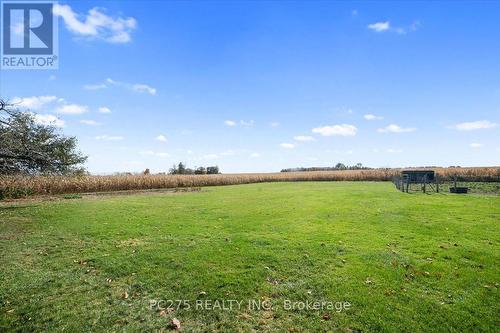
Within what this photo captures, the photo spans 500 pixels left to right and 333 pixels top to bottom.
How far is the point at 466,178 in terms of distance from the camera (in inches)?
1886

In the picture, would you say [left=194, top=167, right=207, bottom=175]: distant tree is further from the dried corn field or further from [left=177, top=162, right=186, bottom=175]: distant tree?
the dried corn field

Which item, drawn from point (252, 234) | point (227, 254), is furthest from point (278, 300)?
point (252, 234)

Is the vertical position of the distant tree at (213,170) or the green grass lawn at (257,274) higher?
the distant tree at (213,170)

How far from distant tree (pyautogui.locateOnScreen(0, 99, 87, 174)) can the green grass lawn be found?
5.56m

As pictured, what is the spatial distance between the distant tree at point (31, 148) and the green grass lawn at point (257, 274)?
5560mm

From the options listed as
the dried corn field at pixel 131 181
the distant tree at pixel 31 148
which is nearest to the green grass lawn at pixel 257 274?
the distant tree at pixel 31 148

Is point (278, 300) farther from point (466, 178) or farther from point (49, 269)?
point (466, 178)

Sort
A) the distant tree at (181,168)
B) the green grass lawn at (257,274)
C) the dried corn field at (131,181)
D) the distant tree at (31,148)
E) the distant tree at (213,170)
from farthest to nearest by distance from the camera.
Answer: the distant tree at (213,170) < the distant tree at (181,168) < the dried corn field at (131,181) < the distant tree at (31,148) < the green grass lawn at (257,274)

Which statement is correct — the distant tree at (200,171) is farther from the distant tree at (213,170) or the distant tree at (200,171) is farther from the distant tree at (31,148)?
the distant tree at (31,148)

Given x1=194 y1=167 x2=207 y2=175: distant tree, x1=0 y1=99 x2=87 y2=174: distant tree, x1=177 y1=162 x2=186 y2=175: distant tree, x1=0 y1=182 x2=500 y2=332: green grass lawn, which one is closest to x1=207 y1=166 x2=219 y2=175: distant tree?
x1=194 y1=167 x2=207 y2=175: distant tree

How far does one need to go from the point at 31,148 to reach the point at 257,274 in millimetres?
16964

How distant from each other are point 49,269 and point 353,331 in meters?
7.59

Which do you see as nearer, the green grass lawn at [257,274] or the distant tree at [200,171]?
the green grass lawn at [257,274]

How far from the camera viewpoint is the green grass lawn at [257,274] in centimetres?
513
